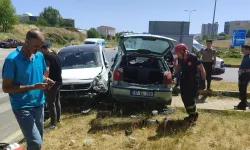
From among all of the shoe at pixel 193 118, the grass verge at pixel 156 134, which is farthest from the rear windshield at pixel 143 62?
the shoe at pixel 193 118

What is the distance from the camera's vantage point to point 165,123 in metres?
5.33

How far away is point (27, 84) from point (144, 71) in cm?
432

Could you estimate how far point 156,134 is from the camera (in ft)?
16.4

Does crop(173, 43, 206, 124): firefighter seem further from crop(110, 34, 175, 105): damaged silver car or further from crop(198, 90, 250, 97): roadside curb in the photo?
crop(198, 90, 250, 97): roadside curb

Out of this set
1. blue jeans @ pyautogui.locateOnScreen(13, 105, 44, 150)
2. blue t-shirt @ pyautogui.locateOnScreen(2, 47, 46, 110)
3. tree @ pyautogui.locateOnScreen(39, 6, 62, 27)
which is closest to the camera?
blue t-shirt @ pyautogui.locateOnScreen(2, 47, 46, 110)

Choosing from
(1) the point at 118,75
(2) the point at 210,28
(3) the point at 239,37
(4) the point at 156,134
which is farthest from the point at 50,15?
(4) the point at 156,134

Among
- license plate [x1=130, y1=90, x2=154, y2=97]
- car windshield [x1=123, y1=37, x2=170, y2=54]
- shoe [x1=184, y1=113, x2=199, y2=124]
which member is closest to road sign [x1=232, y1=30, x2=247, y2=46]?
car windshield [x1=123, y1=37, x2=170, y2=54]

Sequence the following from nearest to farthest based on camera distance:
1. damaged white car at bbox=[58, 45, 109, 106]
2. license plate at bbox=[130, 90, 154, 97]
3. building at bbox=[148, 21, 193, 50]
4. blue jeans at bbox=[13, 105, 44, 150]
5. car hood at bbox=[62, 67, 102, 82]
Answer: blue jeans at bbox=[13, 105, 44, 150] < license plate at bbox=[130, 90, 154, 97] < damaged white car at bbox=[58, 45, 109, 106] < car hood at bbox=[62, 67, 102, 82] < building at bbox=[148, 21, 193, 50]

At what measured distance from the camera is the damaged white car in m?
6.36

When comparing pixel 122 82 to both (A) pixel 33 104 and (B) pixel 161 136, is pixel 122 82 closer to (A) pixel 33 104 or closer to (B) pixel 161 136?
(B) pixel 161 136

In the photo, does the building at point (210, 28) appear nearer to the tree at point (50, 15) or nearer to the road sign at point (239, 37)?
the road sign at point (239, 37)

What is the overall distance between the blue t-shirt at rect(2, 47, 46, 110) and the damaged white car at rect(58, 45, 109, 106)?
10.1 feet

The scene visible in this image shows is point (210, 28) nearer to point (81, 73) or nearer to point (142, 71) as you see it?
point (142, 71)

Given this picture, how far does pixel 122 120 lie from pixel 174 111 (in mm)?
1495
